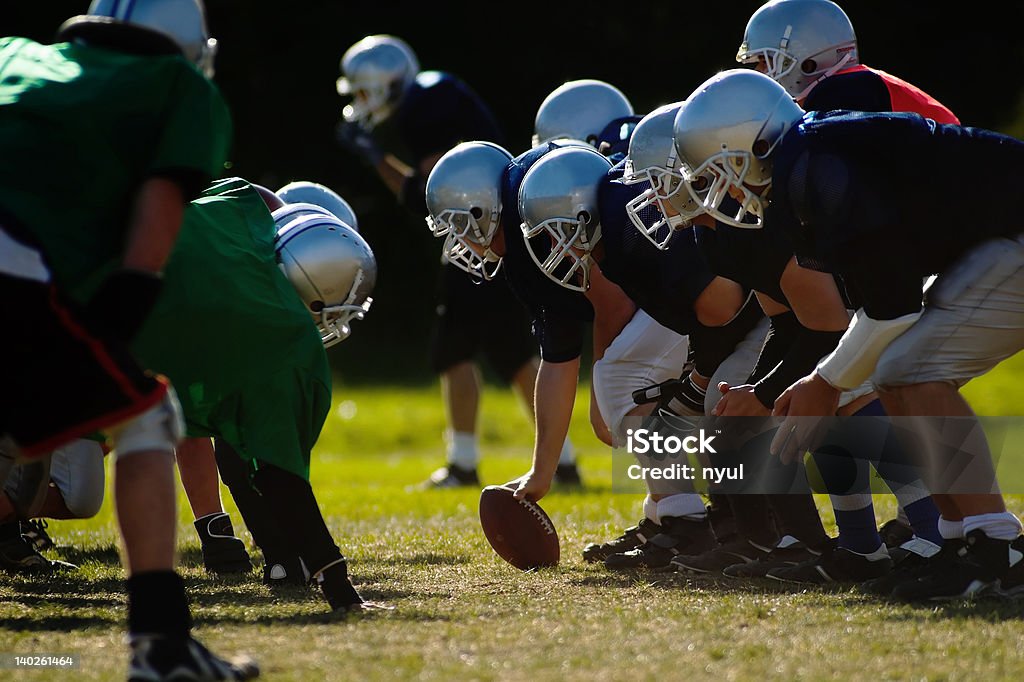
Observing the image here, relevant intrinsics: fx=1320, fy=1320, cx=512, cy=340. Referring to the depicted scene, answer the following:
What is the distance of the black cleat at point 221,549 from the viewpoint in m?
4.66

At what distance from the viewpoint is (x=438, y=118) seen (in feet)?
26.4

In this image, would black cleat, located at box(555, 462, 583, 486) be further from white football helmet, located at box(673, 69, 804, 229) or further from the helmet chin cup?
white football helmet, located at box(673, 69, 804, 229)

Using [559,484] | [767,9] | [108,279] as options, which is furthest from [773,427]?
[559,484]

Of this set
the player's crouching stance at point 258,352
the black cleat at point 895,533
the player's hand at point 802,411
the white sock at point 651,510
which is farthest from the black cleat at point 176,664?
the black cleat at point 895,533

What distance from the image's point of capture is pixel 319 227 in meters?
4.20

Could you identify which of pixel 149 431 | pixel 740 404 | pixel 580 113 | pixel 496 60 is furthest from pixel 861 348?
pixel 496 60

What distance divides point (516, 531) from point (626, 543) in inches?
20.9

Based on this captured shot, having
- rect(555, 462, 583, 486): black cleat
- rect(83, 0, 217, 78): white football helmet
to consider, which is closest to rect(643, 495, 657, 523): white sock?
rect(83, 0, 217, 78): white football helmet

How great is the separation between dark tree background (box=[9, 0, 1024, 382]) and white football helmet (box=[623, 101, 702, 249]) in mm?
11852

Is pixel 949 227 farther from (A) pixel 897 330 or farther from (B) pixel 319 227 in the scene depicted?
(B) pixel 319 227

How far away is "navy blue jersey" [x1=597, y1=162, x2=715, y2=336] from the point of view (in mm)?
4520

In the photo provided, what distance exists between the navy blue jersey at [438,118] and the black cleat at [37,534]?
3.56 m

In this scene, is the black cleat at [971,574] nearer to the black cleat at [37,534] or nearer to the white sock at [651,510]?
the white sock at [651,510]

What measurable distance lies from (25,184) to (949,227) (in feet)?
8.04
